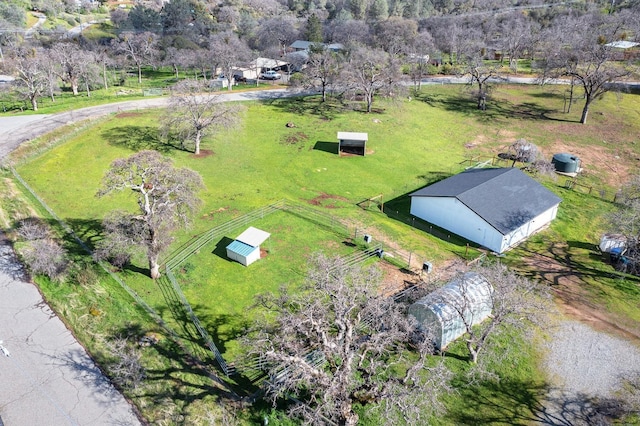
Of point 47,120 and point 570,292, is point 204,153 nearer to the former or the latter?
point 47,120

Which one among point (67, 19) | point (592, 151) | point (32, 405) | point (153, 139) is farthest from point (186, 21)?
point (32, 405)

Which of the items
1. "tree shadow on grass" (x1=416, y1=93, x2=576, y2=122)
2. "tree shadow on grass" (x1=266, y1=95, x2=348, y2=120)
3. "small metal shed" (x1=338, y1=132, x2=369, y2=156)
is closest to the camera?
"small metal shed" (x1=338, y1=132, x2=369, y2=156)

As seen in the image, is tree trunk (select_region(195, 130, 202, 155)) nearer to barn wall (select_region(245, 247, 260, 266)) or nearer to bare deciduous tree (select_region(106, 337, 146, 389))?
barn wall (select_region(245, 247, 260, 266))

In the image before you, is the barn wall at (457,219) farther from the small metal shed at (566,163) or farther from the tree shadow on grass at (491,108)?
the tree shadow on grass at (491,108)

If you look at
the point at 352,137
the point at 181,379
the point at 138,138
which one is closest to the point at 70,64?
the point at 138,138

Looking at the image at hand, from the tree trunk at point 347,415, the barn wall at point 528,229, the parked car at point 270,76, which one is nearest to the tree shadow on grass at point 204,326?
the tree trunk at point 347,415

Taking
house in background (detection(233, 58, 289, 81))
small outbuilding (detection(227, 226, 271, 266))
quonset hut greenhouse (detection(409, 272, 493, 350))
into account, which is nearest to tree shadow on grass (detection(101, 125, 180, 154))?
small outbuilding (detection(227, 226, 271, 266))

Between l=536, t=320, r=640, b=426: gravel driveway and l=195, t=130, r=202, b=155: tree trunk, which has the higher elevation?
l=195, t=130, r=202, b=155: tree trunk
